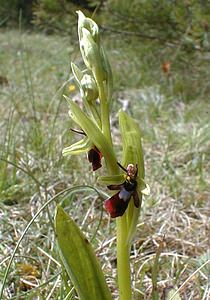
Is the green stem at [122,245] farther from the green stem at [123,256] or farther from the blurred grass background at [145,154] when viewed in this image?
the blurred grass background at [145,154]

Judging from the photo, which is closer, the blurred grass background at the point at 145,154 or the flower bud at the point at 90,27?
the flower bud at the point at 90,27

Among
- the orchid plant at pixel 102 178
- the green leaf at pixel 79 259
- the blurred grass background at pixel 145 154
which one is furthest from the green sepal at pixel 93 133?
the blurred grass background at pixel 145 154

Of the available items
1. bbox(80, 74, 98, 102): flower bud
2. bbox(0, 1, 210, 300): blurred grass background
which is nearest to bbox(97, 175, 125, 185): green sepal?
bbox(80, 74, 98, 102): flower bud

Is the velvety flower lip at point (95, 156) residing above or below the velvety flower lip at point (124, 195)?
above

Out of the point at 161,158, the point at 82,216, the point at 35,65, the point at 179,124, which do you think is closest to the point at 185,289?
the point at 82,216

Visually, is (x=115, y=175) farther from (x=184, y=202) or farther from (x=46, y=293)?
(x=184, y=202)

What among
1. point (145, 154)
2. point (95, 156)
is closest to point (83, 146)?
point (95, 156)

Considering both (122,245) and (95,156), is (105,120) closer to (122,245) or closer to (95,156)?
(95,156)
